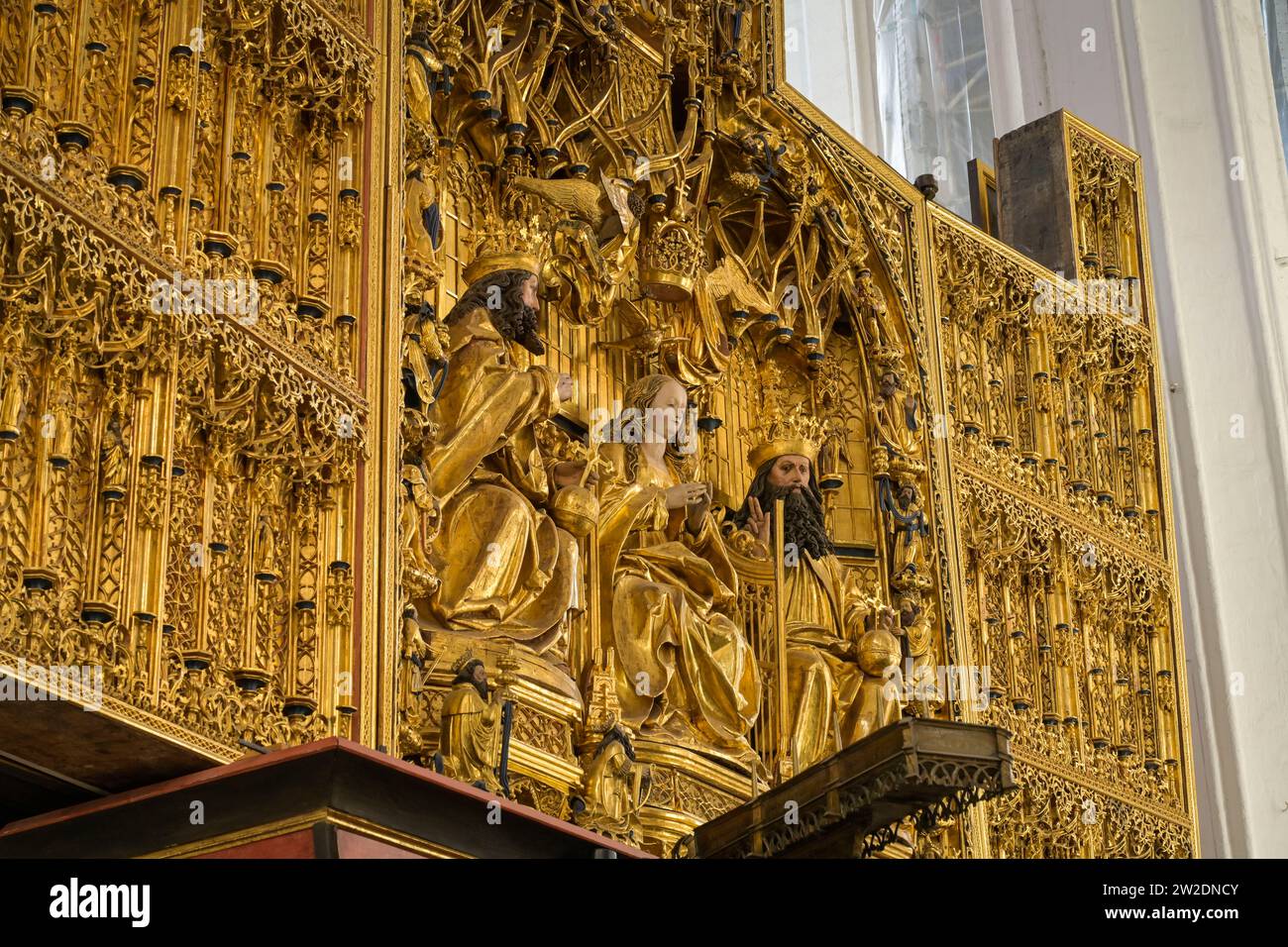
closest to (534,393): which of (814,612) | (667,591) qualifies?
(667,591)

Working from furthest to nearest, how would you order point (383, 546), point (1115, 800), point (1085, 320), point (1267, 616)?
point (1267, 616), point (1085, 320), point (1115, 800), point (383, 546)

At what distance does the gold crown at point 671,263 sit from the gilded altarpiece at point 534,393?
0.02 meters

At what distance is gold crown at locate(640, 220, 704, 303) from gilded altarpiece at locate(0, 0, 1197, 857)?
0.06 ft

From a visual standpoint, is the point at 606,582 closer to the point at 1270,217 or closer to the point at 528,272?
the point at 528,272

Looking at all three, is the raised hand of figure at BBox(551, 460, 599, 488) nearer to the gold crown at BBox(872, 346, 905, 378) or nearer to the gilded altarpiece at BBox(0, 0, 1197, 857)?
the gilded altarpiece at BBox(0, 0, 1197, 857)

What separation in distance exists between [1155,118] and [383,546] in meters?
7.47

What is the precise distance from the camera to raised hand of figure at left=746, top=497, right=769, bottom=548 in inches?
350

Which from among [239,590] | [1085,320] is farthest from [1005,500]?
[239,590]

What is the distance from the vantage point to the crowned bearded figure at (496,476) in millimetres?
7434

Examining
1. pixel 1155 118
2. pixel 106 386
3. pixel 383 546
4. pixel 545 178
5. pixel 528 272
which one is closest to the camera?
pixel 106 386

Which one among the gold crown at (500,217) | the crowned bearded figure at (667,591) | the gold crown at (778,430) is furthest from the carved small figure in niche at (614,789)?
the gold crown at (778,430)

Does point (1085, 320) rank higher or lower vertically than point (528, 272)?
higher
